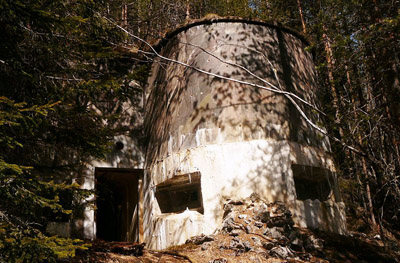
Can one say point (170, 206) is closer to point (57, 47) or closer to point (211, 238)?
point (211, 238)

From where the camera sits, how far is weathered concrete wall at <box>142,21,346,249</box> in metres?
7.38

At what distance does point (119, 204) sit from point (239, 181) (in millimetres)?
4787

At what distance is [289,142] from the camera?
7.78 metres

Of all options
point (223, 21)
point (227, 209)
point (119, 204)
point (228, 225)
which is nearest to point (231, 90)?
point (223, 21)

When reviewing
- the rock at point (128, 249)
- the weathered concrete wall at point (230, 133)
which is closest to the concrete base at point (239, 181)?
the weathered concrete wall at point (230, 133)

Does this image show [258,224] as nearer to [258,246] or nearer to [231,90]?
[258,246]

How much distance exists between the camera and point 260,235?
258 inches

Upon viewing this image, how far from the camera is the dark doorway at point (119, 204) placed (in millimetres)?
9495

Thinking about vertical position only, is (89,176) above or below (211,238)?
above

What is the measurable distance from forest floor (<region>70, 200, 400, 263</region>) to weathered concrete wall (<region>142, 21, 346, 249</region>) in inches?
Answer: 14.1

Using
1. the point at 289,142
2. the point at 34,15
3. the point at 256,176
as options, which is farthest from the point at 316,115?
the point at 34,15

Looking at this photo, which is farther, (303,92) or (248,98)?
(303,92)

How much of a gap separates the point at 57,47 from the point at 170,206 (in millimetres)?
4048

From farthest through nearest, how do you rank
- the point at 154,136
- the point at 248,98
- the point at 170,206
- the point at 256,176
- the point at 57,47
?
the point at 154,136
the point at 170,206
the point at 248,98
the point at 256,176
the point at 57,47
